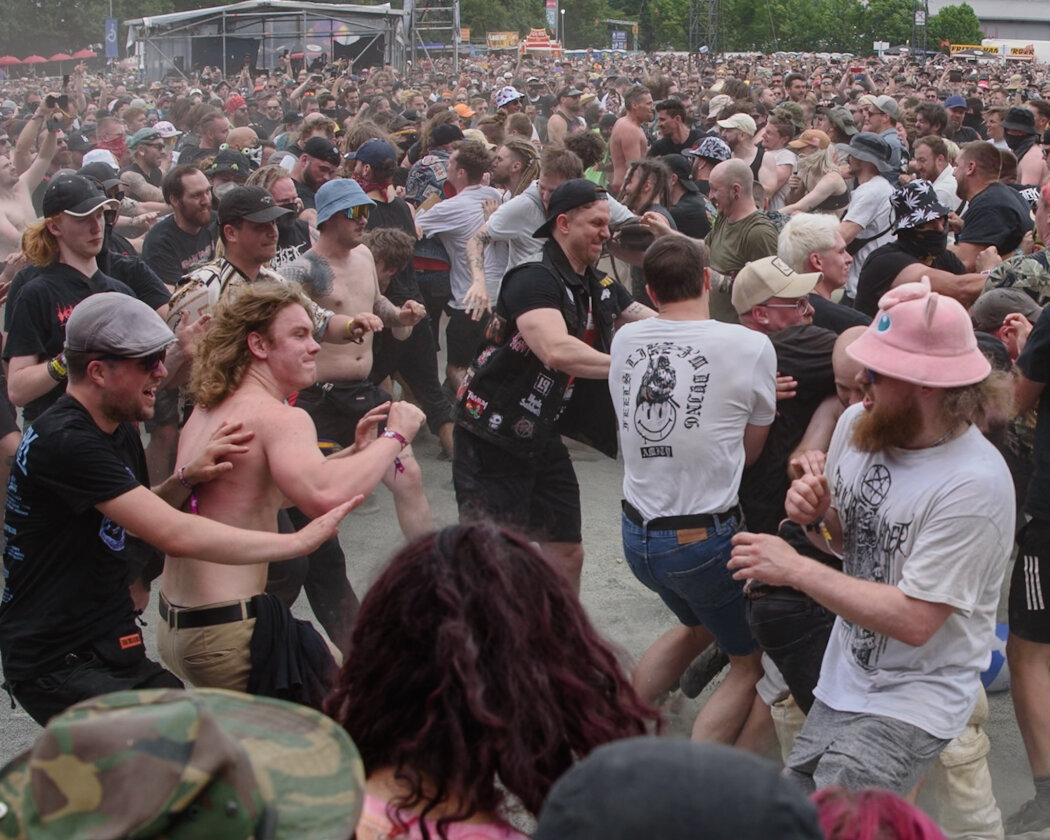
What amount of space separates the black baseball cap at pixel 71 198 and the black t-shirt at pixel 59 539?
6.56ft

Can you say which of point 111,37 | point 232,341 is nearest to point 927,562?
point 232,341

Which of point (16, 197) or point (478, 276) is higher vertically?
point (16, 197)

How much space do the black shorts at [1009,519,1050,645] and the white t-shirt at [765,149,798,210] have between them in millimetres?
6485

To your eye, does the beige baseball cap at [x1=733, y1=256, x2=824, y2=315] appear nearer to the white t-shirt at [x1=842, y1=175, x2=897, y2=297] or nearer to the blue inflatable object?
the blue inflatable object

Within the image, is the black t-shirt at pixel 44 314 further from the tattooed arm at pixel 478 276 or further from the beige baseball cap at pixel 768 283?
the beige baseball cap at pixel 768 283

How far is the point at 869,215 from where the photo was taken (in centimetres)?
755

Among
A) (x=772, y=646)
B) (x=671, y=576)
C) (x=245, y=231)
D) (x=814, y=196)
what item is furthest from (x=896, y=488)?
(x=814, y=196)

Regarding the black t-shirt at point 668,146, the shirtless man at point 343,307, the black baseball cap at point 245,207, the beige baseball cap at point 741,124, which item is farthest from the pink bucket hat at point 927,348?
the black t-shirt at point 668,146

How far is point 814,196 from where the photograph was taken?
8898 millimetres

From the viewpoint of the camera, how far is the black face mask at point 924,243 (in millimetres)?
6000

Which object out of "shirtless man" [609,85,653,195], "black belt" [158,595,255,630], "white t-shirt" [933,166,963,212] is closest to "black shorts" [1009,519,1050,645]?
"black belt" [158,595,255,630]

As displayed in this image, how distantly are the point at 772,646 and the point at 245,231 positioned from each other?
2972 millimetres

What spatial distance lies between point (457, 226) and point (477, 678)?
21.1ft

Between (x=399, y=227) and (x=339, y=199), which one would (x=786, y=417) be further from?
(x=399, y=227)
